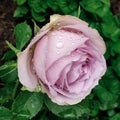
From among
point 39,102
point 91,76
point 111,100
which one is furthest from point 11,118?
point 111,100

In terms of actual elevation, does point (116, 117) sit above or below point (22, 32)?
below

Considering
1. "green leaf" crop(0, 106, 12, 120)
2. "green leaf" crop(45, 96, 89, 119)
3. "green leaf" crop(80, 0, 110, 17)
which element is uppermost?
"green leaf" crop(80, 0, 110, 17)

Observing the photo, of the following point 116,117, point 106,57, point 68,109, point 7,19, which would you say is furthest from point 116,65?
point 7,19

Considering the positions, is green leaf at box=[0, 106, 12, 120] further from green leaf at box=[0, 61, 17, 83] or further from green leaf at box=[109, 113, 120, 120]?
green leaf at box=[109, 113, 120, 120]

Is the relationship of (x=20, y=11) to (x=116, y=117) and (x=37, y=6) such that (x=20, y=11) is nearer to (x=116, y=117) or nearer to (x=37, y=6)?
(x=37, y=6)

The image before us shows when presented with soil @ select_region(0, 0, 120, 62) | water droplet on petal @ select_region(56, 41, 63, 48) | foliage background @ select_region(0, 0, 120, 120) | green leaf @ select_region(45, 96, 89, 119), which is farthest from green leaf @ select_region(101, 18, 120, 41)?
water droplet on petal @ select_region(56, 41, 63, 48)

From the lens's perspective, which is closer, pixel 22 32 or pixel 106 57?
pixel 22 32
